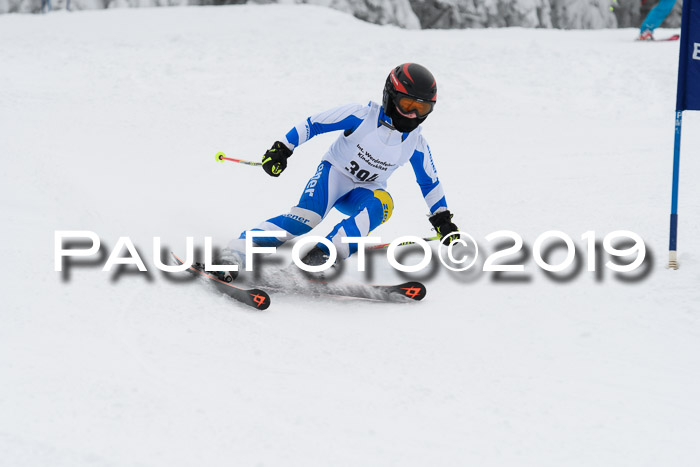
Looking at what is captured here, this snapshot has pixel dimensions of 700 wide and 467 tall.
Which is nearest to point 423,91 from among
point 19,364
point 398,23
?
point 19,364

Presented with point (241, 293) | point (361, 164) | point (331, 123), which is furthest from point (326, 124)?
point (241, 293)

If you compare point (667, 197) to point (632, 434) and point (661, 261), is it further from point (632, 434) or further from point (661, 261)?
point (632, 434)

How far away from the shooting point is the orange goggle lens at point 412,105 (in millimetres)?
4391

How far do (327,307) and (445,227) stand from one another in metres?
1.08

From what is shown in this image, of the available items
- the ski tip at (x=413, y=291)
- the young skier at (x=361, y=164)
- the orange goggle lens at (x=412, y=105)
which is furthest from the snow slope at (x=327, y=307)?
the orange goggle lens at (x=412, y=105)

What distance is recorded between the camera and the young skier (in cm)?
442

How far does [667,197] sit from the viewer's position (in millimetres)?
6246

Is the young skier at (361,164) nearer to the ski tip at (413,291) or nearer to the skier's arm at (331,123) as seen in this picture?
the skier's arm at (331,123)

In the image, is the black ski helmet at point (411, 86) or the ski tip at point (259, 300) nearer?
the ski tip at point (259, 300)

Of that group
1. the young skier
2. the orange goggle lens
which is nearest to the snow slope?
the young skier

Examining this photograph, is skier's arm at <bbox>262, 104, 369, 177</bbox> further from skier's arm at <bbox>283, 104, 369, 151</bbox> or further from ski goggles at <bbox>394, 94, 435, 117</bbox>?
ski goggles at <bbox>394, 94, 435, 117</bbox>

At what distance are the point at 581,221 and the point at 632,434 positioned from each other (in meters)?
3.51

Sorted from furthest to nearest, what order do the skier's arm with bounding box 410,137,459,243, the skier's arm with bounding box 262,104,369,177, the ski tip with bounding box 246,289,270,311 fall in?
the skier's arm with bounding box 410,137,459,243 < the skier's arm with bounding box 262,104,369,177 < the ski tip with bounding box 246,289,270,311

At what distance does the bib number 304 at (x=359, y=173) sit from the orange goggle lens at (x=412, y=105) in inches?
20.6
